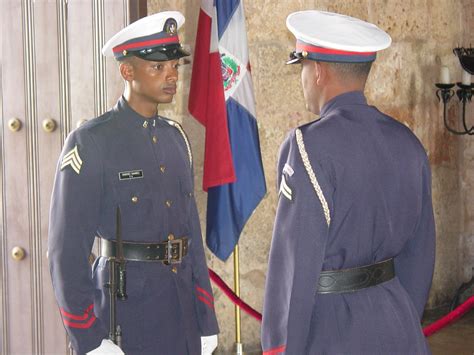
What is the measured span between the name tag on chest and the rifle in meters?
0.15

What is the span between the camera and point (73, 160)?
2.80 meters

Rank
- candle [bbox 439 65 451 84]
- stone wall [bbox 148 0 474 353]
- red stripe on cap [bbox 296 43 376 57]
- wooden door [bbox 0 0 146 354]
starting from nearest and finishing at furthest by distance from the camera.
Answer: red stripe on cap [bbox 296 43 376 57] → wooden door [bbox 0 0 146 354] → stone wall [bbox 148 0 474 353] → candle [bbox 439 65 451 84]

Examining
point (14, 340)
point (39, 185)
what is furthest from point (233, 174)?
point (14, 340)

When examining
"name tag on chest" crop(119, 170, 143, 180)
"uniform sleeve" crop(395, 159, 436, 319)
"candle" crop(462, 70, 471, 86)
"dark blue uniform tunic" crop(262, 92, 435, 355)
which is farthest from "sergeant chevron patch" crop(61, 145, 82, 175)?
"candle" crop(462, 70, 471, 86)

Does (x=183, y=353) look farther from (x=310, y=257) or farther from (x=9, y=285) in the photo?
(x=9, y=285)

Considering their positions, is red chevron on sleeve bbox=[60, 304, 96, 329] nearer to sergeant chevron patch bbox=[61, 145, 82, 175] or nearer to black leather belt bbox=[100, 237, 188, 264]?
black leather belt bbox=[100, 237, 188, 264]

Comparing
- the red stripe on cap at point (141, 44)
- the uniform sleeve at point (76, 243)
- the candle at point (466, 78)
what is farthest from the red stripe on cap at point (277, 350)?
the candle at point (466, 78)

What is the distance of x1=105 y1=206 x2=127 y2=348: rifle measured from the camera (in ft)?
9.21

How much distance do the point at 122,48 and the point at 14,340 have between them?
158cm

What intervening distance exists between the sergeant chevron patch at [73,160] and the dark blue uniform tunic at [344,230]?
70 centimetres

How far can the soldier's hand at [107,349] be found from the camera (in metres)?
2.74

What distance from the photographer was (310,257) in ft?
7.59

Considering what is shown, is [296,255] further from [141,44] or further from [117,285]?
[141,44]

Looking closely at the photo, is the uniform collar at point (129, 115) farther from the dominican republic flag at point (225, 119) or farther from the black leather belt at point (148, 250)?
the dominican republic flag at point (225, 119)
